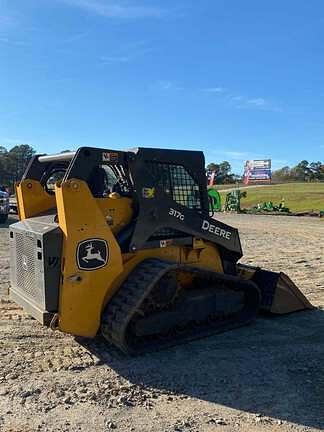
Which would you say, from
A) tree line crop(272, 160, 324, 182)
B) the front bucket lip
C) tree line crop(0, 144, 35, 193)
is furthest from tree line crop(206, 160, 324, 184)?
the front bucket lip

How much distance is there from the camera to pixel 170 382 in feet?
14.8

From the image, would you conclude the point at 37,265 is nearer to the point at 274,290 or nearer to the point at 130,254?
the point at 130,254

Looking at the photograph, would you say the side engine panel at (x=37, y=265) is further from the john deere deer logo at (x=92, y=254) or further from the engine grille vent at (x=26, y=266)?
the john deere deer logo at (x=92, y=254)

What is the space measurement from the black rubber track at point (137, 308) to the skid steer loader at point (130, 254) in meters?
0.01

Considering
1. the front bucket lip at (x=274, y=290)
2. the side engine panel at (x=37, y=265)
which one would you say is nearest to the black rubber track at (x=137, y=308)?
the side engine panel at (x=37, y=265)

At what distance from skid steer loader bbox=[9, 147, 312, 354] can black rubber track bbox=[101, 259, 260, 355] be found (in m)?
0.01

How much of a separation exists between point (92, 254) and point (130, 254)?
537 millimetres

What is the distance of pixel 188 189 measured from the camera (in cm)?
595

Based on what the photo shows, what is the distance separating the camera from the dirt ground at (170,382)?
12.5 ft

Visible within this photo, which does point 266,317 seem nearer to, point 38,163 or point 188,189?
point 188,189

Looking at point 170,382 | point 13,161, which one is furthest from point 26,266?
point 13,161

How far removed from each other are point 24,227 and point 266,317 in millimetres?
3263

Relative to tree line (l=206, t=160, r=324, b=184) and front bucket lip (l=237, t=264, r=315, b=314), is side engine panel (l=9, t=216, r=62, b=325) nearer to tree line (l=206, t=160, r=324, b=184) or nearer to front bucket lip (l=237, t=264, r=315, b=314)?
front bucket lip (l=237, t=264, r=315, b=314)

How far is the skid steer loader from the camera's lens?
15.9 feet
